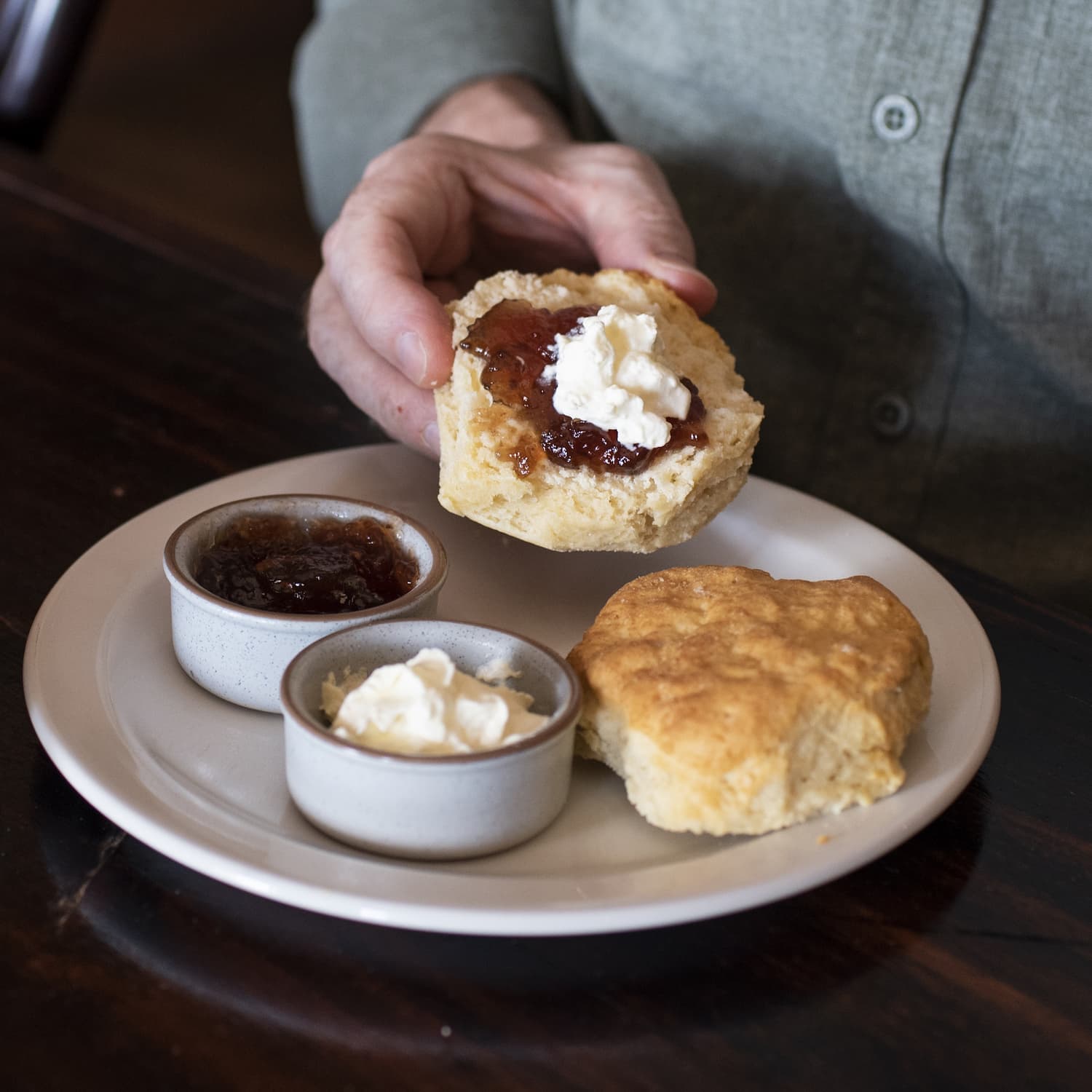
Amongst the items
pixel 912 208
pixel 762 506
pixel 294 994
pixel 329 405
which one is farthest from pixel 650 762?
pixel 912 208

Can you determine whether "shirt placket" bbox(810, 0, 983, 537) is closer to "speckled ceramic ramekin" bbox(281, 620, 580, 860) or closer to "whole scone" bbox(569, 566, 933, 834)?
"whole scone" bbox(569, 566, 933, 834)

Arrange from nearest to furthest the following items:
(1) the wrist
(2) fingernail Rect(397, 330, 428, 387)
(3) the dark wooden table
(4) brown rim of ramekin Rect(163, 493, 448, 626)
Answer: (3) the dark wooden table
(4) brown rim of ramekin Rect(163, 493, 448, 626)
(2) fingernail Rect(397, 330, 428, 387)
(1) the wrist

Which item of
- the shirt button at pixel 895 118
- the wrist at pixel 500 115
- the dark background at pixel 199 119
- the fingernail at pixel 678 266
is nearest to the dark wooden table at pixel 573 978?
the fingernail at pixel 678 266

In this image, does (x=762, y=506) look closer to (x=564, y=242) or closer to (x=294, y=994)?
(x=564, y=242)

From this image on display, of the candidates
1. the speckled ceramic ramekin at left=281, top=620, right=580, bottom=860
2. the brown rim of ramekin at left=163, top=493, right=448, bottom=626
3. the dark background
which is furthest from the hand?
the dark background

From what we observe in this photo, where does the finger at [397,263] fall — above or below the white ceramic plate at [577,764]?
above

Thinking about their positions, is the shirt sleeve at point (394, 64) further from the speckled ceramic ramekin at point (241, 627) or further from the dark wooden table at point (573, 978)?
the dark wooden table at point (573, 978)

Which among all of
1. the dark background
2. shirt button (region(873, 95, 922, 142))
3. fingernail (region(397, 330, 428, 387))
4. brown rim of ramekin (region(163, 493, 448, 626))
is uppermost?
shirt button (region(873, 95, 922, 142))
